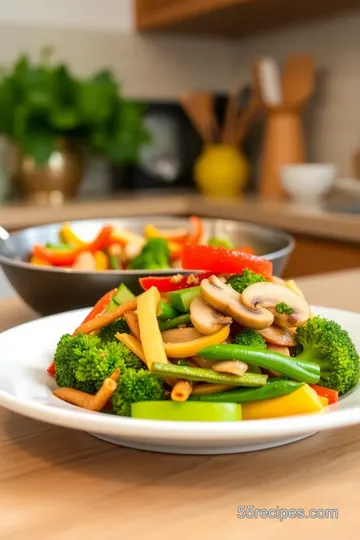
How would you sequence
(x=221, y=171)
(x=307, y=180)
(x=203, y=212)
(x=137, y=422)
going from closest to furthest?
(x=137, y=422)
(x=307, y=180)
(x=203, y=212)
(x=221, y=171)

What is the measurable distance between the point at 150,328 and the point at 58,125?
7.28 ft

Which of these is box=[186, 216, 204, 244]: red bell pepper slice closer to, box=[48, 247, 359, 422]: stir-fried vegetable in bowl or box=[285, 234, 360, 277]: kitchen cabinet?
box=[48, 247, 359, 422]: stir-fried vegetable in bowl

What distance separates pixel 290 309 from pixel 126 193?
8.81 feet

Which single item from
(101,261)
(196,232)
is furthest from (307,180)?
(101,261)

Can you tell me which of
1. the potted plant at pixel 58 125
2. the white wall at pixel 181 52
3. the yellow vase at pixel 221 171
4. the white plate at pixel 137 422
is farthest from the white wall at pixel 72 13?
the white plate at pixel 137 422

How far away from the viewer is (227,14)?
10.1 ft

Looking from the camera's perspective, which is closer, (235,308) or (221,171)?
(235,308)

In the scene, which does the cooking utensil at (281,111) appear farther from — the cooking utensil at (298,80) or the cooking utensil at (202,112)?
the cooking utensil at (202,112)

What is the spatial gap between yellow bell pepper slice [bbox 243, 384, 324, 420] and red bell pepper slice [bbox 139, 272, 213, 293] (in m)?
0.17

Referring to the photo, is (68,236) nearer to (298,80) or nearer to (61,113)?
(61,113)

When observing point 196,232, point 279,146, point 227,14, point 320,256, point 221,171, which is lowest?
point 320,256

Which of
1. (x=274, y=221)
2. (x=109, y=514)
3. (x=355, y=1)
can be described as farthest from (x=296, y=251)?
(x=109, y=514)

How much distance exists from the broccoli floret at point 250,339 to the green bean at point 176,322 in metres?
0.05

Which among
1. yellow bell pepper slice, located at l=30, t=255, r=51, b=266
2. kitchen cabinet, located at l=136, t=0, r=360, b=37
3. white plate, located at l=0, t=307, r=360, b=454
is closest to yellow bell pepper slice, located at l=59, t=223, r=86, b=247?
yellow bell pepper slice, located at l=30, t=255, r=51, b=266
